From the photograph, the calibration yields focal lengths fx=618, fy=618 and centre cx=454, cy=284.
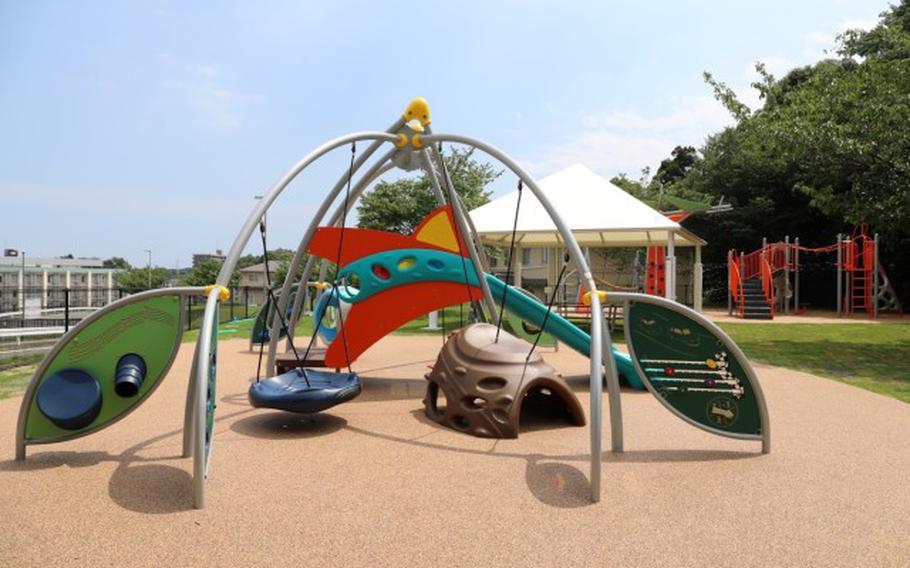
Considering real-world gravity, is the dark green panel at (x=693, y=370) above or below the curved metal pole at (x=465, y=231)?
below

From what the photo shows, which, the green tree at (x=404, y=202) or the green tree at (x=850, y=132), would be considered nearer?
the green tree at (x=850, y=132)

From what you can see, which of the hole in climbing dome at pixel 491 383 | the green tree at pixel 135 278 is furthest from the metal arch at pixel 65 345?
the green tree at pixel 135 278

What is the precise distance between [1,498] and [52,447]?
51.4 inches

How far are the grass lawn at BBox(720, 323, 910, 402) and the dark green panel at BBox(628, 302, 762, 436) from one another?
13.5 feet

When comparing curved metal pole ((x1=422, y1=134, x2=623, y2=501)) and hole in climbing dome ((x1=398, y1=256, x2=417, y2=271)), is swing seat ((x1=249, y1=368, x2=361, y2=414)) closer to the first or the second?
hole in climbing dome ((x1=398, y1=256, x2=417, y2=271))

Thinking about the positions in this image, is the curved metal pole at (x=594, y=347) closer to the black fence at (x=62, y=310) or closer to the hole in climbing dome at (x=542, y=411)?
the hole in climbing dome at (x=542, y=411)

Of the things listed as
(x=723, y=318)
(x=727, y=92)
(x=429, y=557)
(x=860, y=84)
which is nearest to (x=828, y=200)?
(x=860, y=84)

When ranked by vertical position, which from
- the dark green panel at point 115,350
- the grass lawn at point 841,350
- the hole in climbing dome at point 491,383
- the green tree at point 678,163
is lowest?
the grass lawn at point 841,350

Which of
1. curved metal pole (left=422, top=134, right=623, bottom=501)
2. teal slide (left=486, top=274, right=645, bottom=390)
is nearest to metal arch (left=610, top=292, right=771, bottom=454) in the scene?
curved metal pole (left=422, top=134, right=623, bottom=501)

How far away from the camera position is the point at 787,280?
23938 millimetres

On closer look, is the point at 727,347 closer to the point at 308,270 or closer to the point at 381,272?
the point at 381,272

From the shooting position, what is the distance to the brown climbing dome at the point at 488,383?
581 centimetres

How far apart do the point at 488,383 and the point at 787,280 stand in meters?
21.9

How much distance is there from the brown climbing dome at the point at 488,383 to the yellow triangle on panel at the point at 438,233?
6.61 feet
